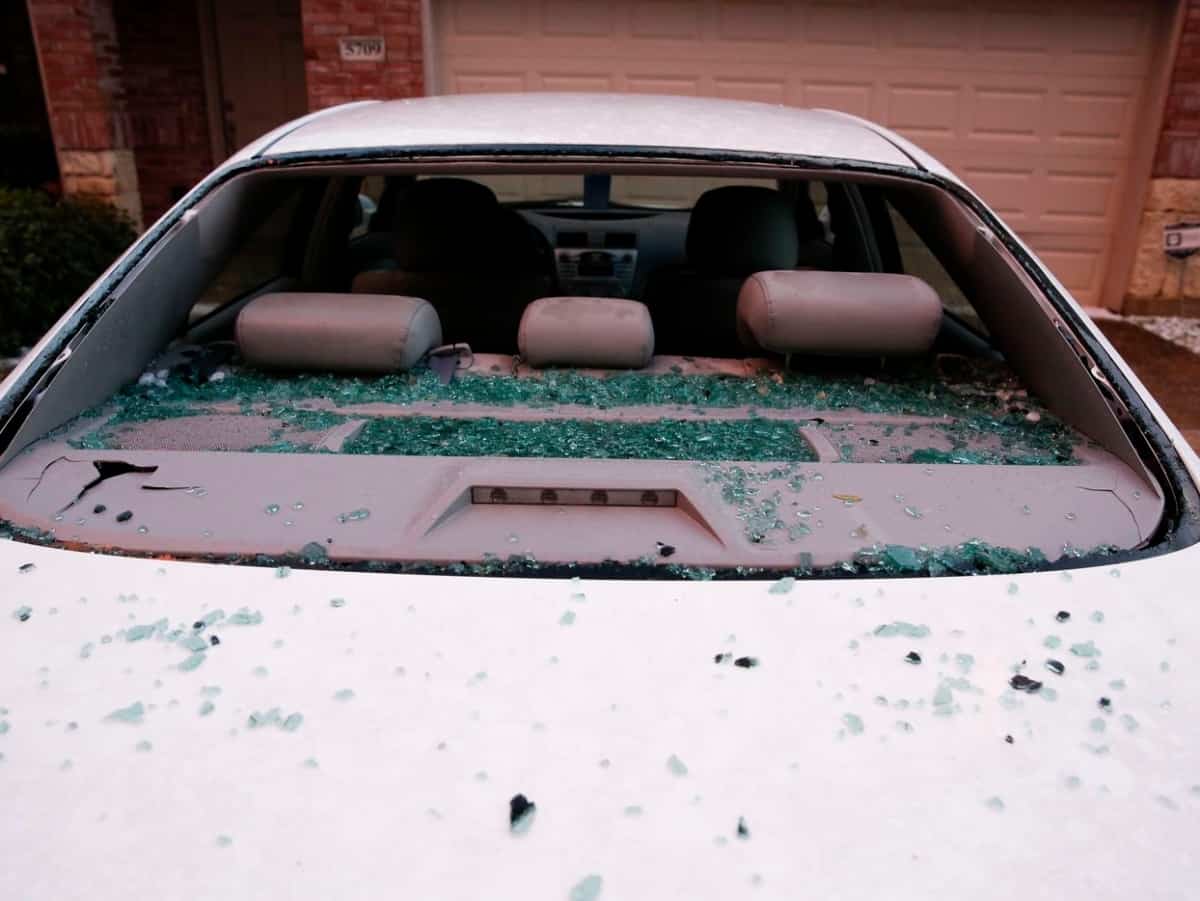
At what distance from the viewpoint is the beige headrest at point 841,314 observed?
76.9 inches

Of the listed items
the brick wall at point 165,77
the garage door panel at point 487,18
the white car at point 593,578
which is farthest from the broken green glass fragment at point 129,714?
the brick wall at point 165,77

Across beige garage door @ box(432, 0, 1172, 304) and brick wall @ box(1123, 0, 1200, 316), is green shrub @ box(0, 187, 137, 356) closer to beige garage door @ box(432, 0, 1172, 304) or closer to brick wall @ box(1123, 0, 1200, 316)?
beige garage door @ box(432, 0, 1172, 304)

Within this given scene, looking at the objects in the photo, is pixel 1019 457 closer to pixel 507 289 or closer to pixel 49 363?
pixel 507 289

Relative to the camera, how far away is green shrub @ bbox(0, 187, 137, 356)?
5629 mm

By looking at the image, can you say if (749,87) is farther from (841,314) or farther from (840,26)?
(841,314)

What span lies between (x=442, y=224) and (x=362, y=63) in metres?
4.98

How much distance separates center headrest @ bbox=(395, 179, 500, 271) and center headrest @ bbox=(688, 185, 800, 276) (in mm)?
653

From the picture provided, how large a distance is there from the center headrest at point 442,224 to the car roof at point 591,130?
0.28 meters

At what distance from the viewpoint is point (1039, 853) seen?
896mm

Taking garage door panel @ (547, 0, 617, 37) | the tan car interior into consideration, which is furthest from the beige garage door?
the tan car interior

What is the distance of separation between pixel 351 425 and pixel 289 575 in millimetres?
611

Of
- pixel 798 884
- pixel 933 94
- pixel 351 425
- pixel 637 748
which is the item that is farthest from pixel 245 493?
pixel 933 94

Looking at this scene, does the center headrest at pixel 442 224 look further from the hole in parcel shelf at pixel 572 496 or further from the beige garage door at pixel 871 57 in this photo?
the beige garage door at pixel 871 57

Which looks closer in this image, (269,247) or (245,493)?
(245,493)
